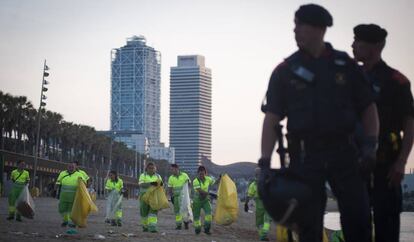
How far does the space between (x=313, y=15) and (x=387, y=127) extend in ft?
4.41

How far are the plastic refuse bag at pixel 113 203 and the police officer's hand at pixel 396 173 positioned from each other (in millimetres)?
18152

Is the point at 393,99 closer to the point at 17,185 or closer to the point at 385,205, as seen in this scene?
the point at 385,205

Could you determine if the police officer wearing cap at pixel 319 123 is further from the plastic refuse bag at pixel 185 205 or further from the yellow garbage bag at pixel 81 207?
the plastic refuse bag at pixel 185 205

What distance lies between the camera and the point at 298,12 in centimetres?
503

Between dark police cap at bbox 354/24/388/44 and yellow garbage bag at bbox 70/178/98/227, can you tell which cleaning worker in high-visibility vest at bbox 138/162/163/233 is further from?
dark police cap at bbox 354/24/388/44

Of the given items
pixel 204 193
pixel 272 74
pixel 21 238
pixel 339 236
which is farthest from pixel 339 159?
pixel 204 193

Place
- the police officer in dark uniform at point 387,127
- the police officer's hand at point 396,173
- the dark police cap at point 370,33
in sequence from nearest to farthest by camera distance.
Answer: the police officer's hand at point 396,173, the police officer in dark uniform at point 387,127, the dark police cap at point 370,33

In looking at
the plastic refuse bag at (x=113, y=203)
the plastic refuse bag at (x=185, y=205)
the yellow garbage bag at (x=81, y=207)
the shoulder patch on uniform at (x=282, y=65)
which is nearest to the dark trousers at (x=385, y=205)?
the shoulder patch on uniform at (x=282, y=65)

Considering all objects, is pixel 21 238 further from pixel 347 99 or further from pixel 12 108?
pixel 12 108

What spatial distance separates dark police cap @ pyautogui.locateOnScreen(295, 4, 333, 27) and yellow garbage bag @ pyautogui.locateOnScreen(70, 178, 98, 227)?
563 inches

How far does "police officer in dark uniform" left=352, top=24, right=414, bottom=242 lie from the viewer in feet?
18.5

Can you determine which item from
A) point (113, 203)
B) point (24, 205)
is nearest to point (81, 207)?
point (24, 205)

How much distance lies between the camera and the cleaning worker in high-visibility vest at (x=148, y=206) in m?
19.6

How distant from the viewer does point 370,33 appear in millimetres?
6004
